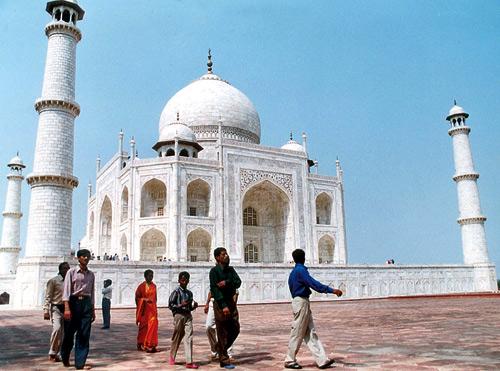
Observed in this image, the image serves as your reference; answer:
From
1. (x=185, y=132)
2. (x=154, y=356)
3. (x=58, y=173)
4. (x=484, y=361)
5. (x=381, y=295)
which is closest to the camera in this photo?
(x=484, y=361)

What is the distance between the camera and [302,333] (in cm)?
439

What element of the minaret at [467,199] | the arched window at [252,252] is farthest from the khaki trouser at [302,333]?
the minaret at [467,199]

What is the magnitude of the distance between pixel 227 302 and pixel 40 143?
49.1 ft

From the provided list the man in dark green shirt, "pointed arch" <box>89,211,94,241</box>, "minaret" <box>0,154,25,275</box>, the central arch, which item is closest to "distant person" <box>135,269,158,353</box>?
the man in dark green shirt

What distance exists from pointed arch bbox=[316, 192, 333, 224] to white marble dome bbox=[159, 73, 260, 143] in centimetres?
643

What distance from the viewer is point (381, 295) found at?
953 inches

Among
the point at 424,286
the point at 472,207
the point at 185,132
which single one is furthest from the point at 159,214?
the point at 472,207

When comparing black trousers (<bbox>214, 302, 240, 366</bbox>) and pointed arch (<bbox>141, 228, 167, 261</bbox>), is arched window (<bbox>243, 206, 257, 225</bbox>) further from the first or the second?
black trousers (<bbox>214, 302, 240, 366</bbox>)

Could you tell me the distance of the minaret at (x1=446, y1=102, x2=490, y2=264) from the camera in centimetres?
2778

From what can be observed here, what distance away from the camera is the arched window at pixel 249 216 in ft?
98.1

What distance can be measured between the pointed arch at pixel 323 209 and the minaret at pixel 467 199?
305 inches

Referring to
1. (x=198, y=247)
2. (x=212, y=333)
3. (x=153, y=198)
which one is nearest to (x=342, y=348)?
(x=212, y=333)

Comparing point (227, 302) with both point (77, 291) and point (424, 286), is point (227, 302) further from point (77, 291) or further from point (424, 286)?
point (424, 286)

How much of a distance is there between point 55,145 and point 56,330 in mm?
13377
